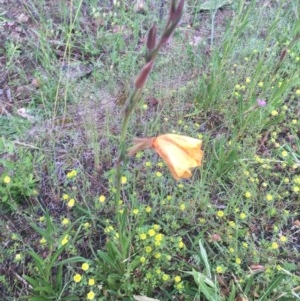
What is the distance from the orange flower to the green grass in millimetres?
311

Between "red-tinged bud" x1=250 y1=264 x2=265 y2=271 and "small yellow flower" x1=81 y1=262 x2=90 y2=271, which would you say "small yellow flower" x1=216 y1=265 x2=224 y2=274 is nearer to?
"red-tinged bud" x1=250 y1=264 x2=265 y2=271

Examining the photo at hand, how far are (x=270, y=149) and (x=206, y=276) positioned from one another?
2.82ft

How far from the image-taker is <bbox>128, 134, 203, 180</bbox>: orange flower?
90 centimetres

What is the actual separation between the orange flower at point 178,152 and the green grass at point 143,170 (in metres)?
0.31

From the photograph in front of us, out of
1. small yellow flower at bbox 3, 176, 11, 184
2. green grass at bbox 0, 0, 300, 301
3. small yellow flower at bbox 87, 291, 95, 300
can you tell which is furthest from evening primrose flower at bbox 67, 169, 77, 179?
small yellow flower at bbox 87, 291, 95, 300

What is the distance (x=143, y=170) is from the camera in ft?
5.91

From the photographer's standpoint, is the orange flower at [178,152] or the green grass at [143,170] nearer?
the orange flower at [178,152]

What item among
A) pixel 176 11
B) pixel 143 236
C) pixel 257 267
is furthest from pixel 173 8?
pixel 257 267

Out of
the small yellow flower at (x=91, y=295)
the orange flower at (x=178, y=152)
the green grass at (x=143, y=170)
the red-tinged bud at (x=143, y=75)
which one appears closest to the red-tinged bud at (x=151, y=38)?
the red-tinged bud at (x=143, y=75)

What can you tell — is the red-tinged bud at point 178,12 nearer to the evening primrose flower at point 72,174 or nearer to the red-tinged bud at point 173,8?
the red-tinged bud at point 173,8

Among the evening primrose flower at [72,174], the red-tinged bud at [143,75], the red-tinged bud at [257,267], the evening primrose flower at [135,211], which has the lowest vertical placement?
the red-tinged bud at [257,267]

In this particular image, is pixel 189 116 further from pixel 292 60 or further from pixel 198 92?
pixel 292 60

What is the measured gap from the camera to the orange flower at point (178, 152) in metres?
0.90

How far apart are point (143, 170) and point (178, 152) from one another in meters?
0.90
